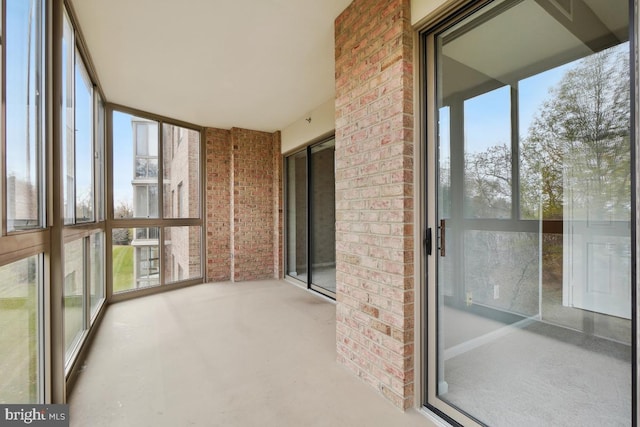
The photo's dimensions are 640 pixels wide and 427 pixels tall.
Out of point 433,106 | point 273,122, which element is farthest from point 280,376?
point 273,122

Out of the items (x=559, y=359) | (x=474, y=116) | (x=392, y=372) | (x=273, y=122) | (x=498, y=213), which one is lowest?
(x=392, y=372)

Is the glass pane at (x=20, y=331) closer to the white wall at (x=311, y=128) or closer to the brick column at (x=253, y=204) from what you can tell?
the white wall at (x=311, y=128)

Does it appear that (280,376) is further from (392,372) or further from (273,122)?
(273,122)

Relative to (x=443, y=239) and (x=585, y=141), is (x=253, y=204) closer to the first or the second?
(x=443, y=239)

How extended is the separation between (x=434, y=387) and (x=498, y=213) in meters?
1.19

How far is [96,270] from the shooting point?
12.4ft

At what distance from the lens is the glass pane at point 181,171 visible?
4.96 metres

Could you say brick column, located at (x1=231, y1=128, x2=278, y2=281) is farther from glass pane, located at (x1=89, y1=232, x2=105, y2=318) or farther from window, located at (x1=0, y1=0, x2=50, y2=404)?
window, located at (x1=0, y1=0, x2=50, y2=404)

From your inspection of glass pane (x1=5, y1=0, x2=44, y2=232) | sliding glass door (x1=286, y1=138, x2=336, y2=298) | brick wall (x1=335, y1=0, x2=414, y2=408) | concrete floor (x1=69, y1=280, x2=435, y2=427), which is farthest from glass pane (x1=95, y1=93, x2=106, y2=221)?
brick wall (x1=335, y1=0, x2=414, y2=408)

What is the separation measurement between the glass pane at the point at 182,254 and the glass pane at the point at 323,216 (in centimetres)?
218

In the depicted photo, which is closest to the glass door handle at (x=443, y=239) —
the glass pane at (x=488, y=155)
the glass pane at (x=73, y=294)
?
the glass pane at (x=488, y=155)

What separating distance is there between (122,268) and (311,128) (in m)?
3.66

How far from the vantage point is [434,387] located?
1.90 metres

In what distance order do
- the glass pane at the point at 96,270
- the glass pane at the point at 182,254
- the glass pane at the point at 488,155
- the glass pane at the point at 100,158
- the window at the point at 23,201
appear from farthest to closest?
the glass pane at the point at 182,254 < the glass pane at the point at 100,158 < the glass pane at the point at 96,270 < the glass pane at the point at 488,155 < the window at the point at 23,201
